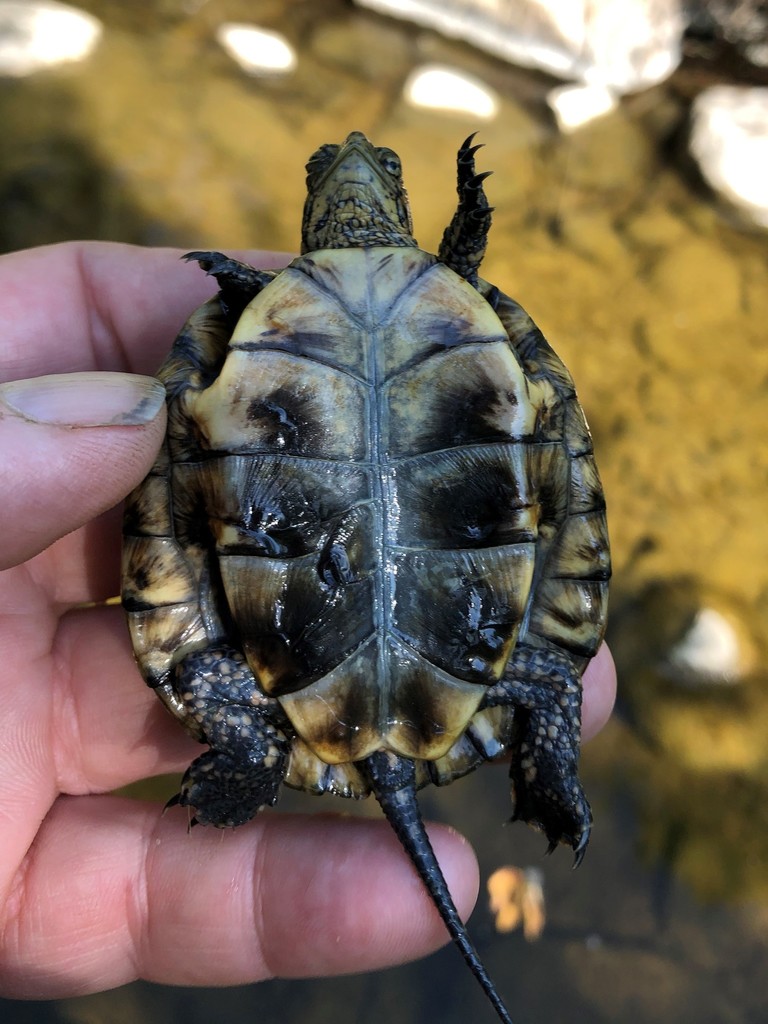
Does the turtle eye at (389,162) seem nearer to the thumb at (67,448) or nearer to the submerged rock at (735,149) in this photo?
the thumb at (67,448)

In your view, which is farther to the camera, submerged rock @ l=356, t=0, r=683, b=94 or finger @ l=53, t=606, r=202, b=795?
submerged rock @ l=356, t=0, r=683, b=94

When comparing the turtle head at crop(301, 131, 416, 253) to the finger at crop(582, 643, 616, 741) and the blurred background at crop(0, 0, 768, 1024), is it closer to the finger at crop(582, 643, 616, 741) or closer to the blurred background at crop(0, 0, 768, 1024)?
the finger at crop(582, 643, 616, 741)

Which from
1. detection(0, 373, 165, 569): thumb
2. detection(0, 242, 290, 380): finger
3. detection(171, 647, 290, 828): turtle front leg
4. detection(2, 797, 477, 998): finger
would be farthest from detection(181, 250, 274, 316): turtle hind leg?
detection(2, 797, 477, 998): finger

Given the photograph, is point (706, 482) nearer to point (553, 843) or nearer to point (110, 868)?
point (553, 843)

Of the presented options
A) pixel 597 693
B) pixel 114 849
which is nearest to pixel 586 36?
pixel 597 693

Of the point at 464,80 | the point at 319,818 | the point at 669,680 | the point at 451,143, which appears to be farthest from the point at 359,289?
the point at 464,80
